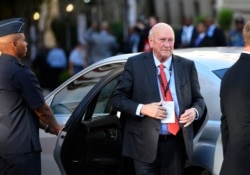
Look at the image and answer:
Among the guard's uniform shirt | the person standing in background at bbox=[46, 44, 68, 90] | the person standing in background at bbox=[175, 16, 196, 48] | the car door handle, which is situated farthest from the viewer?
the person standing in background at bbox=[46, 44, 68, 90]

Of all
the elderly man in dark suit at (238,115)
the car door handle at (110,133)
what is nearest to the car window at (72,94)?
the car door handle at (110,133)

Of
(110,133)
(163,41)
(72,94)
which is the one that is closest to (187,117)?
(163,41)

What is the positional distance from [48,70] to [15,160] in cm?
1436

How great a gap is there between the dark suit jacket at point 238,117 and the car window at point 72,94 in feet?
7.02

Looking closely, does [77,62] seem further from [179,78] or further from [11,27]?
[11,27]

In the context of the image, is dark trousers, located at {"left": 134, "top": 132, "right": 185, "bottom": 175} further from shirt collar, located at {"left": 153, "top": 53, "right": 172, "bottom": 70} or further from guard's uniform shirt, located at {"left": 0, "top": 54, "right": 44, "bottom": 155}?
guard's uniform shirt, located at {"left": 0, "top": 54, "right": 44, "bottom": 155}

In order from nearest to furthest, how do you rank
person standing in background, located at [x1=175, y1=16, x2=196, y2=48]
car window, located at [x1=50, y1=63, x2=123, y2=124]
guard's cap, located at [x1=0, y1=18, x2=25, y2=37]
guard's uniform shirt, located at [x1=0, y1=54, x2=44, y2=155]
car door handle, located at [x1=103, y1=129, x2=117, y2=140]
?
guard's uniform shirt, located at [x1=0, y1=54, x2=44, y2=155] → guard's cap, located at [x1=0, y1=18, x2=25, y2=37] → car door handle, located at [x1=103, y1=129, x2=117, y2=140] → car window, located at [x1=50, y1=63, x2=123, y2=124] → person standing in background, located at [x1=175, y1=16, x2=196, y2=48]

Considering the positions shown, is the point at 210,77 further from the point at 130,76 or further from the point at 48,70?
the point at 48,70

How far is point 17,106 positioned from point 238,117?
1588 millimetres

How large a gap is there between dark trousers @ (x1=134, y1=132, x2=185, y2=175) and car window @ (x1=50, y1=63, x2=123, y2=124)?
4.68ft

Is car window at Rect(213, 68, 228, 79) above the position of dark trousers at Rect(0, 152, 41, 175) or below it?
above

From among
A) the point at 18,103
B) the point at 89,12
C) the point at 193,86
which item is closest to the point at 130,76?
the point at 193,86

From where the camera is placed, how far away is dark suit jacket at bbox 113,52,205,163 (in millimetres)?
5875

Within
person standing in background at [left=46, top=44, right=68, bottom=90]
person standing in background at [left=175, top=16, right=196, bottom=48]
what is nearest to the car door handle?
person standing in background at [left=175, top=16, right=196, bottom=48]
